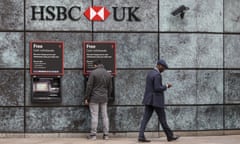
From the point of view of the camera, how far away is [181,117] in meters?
12.4

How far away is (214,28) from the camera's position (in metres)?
12.5

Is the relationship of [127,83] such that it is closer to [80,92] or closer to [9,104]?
[80,92]

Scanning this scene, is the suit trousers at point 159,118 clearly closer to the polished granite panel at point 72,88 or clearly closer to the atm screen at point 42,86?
the polished granite panel at point 72,88

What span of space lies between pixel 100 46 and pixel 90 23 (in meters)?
→ 0.57

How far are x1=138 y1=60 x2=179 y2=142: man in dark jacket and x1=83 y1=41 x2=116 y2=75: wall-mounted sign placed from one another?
123 centimetres

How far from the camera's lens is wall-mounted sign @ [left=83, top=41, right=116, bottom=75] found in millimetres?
12039

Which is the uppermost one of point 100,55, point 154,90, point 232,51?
point 232,51

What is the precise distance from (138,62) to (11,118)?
3.15m

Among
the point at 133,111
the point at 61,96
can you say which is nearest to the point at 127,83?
the point at 133,111

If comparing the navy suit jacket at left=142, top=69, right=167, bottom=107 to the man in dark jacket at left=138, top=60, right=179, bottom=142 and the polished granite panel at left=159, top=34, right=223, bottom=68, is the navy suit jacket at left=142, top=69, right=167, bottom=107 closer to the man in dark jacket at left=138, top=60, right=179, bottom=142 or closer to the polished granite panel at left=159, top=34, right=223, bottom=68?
the man in dark jacket at left=138, top=60, right=179, bottom=142

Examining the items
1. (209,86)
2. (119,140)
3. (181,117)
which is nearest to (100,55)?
(119,140)

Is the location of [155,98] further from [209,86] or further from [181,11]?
[181,11]

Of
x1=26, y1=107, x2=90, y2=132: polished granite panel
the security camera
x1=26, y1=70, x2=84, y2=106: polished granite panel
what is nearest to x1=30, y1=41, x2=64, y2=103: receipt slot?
x1=26, y1=70, x2=84, y2=106: polished granite panel

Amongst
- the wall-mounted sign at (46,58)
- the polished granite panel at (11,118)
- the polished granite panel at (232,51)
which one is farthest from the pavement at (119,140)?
the polished granite panel at (232,51)
